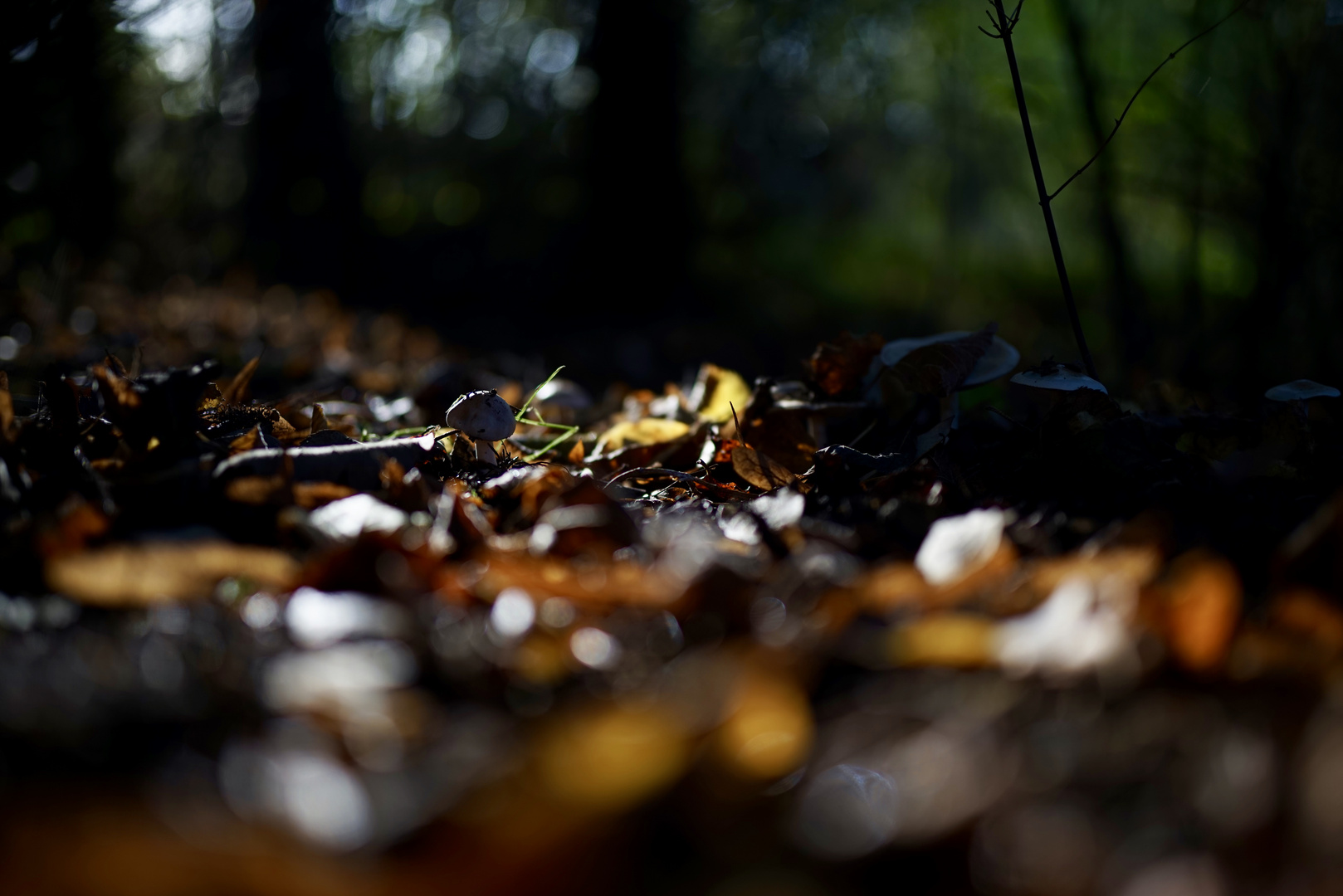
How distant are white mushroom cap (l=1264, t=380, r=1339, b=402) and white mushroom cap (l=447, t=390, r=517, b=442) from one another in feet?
4.16

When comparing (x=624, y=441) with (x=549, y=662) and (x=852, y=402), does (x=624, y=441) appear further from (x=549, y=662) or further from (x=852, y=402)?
(x=549, y=662)

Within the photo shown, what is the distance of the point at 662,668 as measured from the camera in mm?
884

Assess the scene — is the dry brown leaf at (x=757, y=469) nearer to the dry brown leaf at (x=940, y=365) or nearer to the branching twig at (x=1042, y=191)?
the dry brown leaf at (x=940, y=365)

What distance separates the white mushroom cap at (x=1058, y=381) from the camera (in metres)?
1.46

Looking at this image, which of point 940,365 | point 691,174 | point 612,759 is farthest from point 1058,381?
point 691,174

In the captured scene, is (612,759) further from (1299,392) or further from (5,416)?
(1299,392)

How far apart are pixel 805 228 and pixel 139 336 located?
684 centimetres

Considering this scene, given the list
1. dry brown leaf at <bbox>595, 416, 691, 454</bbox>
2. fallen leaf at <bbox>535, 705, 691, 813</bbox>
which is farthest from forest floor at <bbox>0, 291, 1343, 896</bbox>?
dry brown leaf at <bbox>595, 416, 691, 454</bbox>

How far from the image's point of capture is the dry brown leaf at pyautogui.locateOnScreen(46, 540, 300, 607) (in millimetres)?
952

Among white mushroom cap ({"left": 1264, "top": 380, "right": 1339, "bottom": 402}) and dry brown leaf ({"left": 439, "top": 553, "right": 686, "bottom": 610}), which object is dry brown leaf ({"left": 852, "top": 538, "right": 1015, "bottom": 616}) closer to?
dry brown leaf ({"left": 439, "top": 553, "right": 686, "bottom": 610})

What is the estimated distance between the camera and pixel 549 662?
873mm

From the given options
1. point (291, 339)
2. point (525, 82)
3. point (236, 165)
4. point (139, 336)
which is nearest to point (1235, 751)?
point (139, 336)

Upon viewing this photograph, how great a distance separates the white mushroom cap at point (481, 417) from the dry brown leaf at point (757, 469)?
1.26 feet

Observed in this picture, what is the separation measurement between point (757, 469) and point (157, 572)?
2.95ft
